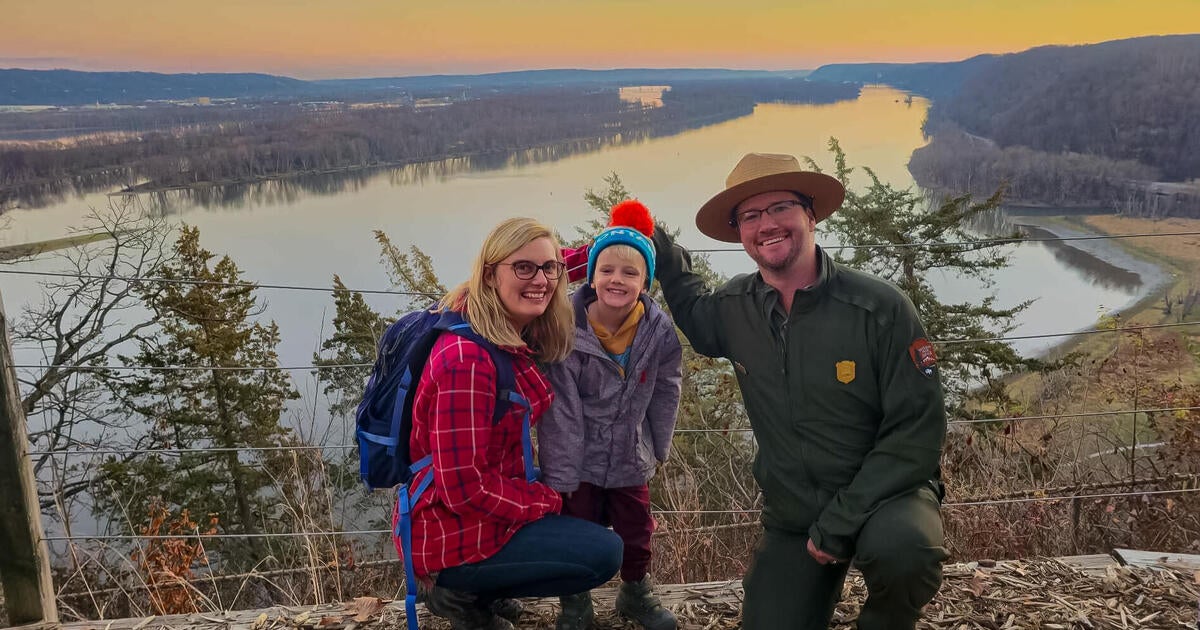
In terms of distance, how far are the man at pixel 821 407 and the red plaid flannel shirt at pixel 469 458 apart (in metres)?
0.76

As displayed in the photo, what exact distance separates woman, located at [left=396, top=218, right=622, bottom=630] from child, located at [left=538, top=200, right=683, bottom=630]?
4.8 inches

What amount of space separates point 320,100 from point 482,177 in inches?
691

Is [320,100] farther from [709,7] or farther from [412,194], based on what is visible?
[709,7]

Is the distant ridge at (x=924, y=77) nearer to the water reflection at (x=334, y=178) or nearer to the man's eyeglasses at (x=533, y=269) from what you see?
the water reflection at (x=334, y=178)

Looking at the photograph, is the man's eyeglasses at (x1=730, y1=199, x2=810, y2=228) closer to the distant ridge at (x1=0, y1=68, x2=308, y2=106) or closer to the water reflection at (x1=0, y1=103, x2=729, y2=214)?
the water reflection at (x1=0, y1=103, x2=729, y2=214)

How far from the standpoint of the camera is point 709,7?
77062 millimetres

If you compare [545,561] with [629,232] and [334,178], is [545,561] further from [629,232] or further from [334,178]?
[334,178]

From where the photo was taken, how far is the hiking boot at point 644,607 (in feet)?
9.09

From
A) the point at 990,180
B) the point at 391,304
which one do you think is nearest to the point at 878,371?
the point at 391,304

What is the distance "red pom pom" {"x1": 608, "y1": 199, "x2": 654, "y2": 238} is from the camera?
8.25 ft

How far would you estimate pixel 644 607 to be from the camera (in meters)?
2.79

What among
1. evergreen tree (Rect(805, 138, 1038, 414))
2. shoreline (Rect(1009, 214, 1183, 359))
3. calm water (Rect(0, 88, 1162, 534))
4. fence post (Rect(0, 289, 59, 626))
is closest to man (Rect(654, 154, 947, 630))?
fence post (Rect(0, 289, 59, 626))

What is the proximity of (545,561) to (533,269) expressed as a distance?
918mm

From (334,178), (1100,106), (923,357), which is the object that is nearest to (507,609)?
(923,357)
